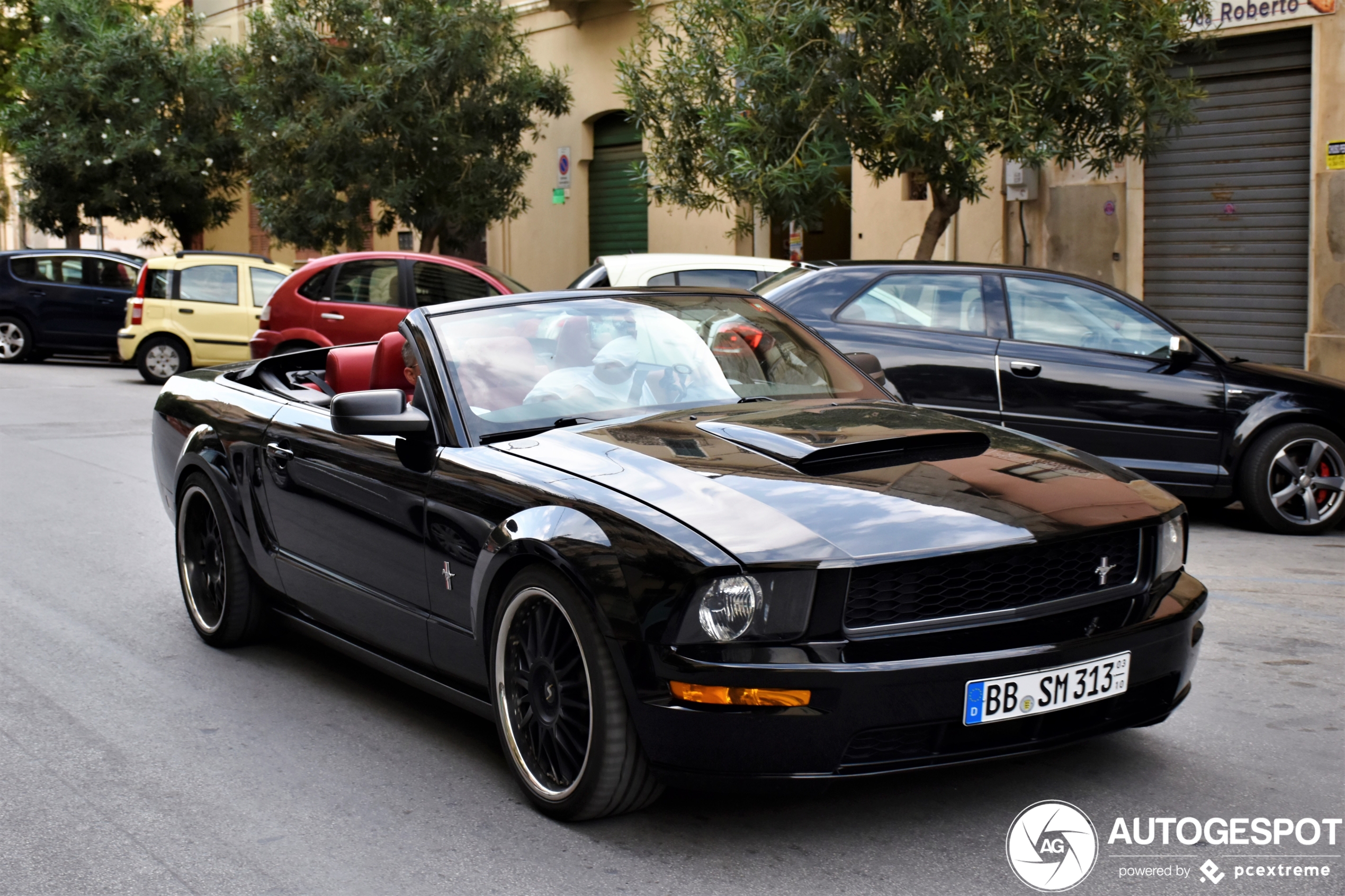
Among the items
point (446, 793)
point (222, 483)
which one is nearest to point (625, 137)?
point (222, 483)

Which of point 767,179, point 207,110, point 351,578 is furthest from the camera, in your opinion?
point 207,110

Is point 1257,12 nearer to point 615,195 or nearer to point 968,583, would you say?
point 615,195

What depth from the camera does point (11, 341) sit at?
22.6 m

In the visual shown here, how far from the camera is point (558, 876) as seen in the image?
351cm

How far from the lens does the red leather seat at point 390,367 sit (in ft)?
20.0

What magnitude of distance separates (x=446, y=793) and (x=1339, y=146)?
43.0 feet

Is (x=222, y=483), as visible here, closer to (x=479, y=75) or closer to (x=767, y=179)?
(x=767, y=179)

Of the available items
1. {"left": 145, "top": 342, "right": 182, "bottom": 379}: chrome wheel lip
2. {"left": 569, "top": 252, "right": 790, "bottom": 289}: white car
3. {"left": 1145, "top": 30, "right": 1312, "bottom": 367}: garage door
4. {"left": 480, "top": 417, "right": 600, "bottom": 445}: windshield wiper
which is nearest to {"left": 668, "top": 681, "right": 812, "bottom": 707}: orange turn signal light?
{"left": 480, "top": 417, "right": 600, "bottom": 445}: windshield wiper

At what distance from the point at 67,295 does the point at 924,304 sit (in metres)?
16.9

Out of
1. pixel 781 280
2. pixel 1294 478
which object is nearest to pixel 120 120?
pixel 781 280

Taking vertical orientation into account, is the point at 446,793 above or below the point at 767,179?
below

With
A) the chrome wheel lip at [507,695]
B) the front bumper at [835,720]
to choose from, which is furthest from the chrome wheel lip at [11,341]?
the front bumper at [835,720]

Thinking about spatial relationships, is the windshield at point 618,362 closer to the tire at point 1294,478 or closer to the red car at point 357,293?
the tire at point 1294,478

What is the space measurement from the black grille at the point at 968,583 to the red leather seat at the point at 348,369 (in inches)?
137
